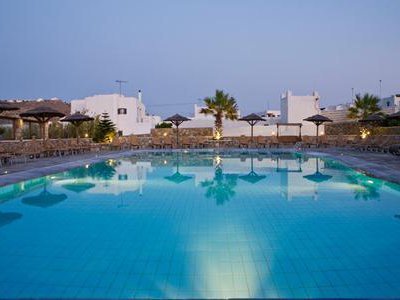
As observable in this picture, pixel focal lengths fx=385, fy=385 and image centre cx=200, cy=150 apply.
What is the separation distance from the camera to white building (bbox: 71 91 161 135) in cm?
3231

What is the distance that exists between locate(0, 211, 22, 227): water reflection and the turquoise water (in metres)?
0.03

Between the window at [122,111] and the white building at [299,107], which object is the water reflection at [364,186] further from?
the window at [122,111]

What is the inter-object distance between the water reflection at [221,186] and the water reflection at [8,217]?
352 centimetres

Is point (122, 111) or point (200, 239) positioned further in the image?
point (122, 111)

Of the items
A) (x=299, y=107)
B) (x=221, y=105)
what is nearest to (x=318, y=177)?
(x=221, y=105)

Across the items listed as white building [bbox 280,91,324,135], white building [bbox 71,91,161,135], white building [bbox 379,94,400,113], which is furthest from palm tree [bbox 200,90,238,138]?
white building [bbox 379,94,400,113]

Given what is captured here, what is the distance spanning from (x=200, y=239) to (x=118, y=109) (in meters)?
28.8

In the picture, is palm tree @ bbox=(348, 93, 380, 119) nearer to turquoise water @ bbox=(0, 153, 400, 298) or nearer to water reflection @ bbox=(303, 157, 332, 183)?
water reflection @ bbox=(303, 157, 332, 183)

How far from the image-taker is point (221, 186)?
9.37m

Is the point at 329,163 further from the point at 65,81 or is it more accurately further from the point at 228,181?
the point at 65,81

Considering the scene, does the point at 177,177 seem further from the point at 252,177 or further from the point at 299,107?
the point at 299,107

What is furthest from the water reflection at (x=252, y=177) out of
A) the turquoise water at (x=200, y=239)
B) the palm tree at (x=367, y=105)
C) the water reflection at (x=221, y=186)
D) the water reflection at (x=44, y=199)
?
the palm tree at (x=367, y=105)

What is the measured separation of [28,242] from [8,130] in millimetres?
19174

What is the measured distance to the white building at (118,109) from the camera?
3231 centimetres
